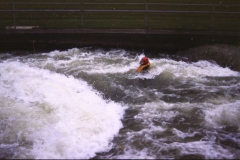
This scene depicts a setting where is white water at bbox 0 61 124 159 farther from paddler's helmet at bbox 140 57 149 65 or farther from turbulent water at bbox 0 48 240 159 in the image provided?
paddler's helmet at bbox 140 57 149 65


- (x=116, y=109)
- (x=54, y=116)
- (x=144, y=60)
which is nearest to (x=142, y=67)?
(x=144, y=60)

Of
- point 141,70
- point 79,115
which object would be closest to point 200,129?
point 79,115

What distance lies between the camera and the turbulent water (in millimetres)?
5672

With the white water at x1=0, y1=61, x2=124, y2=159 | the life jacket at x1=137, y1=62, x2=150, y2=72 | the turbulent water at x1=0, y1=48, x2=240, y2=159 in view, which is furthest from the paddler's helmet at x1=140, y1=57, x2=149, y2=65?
the white water at x1=0, y1=61, x2=124, y2=159

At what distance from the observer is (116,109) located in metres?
7.22

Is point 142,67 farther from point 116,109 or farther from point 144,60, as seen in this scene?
point 116,109

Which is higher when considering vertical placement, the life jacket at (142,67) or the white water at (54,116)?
the life jacket at (142,67)

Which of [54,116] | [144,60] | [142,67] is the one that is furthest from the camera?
[142,67]

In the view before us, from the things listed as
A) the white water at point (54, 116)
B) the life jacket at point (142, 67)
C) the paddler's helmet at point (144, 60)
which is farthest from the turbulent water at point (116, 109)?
the paddler's helmet at point (144, 60)

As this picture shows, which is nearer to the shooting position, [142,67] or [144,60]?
[144,60]

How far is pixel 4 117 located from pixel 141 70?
Result: 456cm

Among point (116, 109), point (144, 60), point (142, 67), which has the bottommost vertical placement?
point (116, 109)

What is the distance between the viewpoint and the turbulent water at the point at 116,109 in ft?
18.6

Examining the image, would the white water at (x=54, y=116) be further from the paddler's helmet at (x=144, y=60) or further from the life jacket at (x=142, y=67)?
the paddler's helmet at (x=144, y=60)
